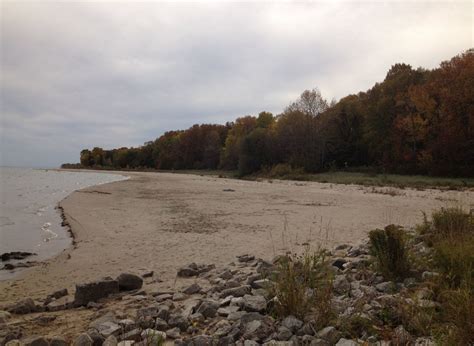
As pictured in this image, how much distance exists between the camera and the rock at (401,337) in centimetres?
344

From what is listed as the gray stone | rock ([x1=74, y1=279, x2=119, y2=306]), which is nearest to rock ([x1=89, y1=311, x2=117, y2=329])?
the gray stone

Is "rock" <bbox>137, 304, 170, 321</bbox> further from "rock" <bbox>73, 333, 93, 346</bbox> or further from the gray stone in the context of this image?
"rock" <bbox>73, 333, 93, 346</bbox>

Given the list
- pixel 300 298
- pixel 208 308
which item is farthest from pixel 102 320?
pixel 300 298

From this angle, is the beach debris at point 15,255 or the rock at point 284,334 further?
the beach debris at point 15,255

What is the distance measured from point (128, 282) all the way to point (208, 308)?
253 cm

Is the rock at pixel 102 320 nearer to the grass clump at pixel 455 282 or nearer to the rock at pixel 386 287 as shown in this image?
the rock at pixel 386 287

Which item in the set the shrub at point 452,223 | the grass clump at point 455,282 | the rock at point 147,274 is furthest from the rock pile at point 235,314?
the shrub at point 452,223

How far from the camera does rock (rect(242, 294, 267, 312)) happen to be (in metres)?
4.59

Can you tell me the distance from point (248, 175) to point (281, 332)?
53237mm

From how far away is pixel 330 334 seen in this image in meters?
3.77

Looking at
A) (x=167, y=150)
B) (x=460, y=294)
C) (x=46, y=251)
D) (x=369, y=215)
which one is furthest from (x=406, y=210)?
(x=167, y=150)

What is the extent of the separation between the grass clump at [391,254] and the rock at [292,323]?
7.19ft

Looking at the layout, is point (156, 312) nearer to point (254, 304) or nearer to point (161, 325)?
point (161, 325)

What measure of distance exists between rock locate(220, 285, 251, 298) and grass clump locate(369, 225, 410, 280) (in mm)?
2244
